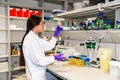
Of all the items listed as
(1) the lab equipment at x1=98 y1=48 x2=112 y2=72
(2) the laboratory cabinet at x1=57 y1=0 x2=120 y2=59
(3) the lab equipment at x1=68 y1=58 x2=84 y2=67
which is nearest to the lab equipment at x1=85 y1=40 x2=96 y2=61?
(2) the laboratory cabinet at x1=57 y1=0 x2=120 y2=59

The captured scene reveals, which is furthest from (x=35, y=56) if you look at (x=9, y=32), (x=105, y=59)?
(x=9, y=32)

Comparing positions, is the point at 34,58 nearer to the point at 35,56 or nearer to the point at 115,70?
the point at 35,56

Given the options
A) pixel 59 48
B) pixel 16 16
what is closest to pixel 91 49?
pixel 59 48

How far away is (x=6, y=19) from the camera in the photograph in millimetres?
3887

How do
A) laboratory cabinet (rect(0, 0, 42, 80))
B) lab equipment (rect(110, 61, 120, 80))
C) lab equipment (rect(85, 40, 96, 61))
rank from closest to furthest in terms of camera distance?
lab equipment (rect(110, 61, 120, 80)), lab equipment (rect(85, 40, 96, 61)), laboratory cabinet (rect(0, 0, 42, 80))

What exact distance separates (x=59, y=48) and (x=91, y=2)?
40.2 inches

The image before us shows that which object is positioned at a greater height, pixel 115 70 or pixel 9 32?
pixel 9 32

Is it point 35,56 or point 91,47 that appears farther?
point 91,47

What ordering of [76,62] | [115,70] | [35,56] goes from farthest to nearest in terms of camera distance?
1. [76,62]
2. [35,56]
3. [115,70]

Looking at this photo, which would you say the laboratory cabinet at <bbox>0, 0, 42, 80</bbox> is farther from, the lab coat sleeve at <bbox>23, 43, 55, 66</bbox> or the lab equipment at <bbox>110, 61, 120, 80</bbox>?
the lab equipment at <bbox>110, 61, 120, 80</bbox>

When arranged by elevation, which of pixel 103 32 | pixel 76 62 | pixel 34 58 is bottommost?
pixel 76 62

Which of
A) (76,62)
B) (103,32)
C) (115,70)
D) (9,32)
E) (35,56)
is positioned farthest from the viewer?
(9,32)

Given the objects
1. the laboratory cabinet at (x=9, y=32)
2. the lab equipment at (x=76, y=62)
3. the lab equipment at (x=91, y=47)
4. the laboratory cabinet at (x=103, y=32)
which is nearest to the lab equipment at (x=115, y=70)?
the laboratory cabinet at (x=103, y=32)

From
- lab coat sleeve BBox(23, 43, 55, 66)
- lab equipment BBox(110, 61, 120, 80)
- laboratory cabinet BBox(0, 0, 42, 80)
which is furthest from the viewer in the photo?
laboratory cabinet BBox(0, 0, 42, 80)
